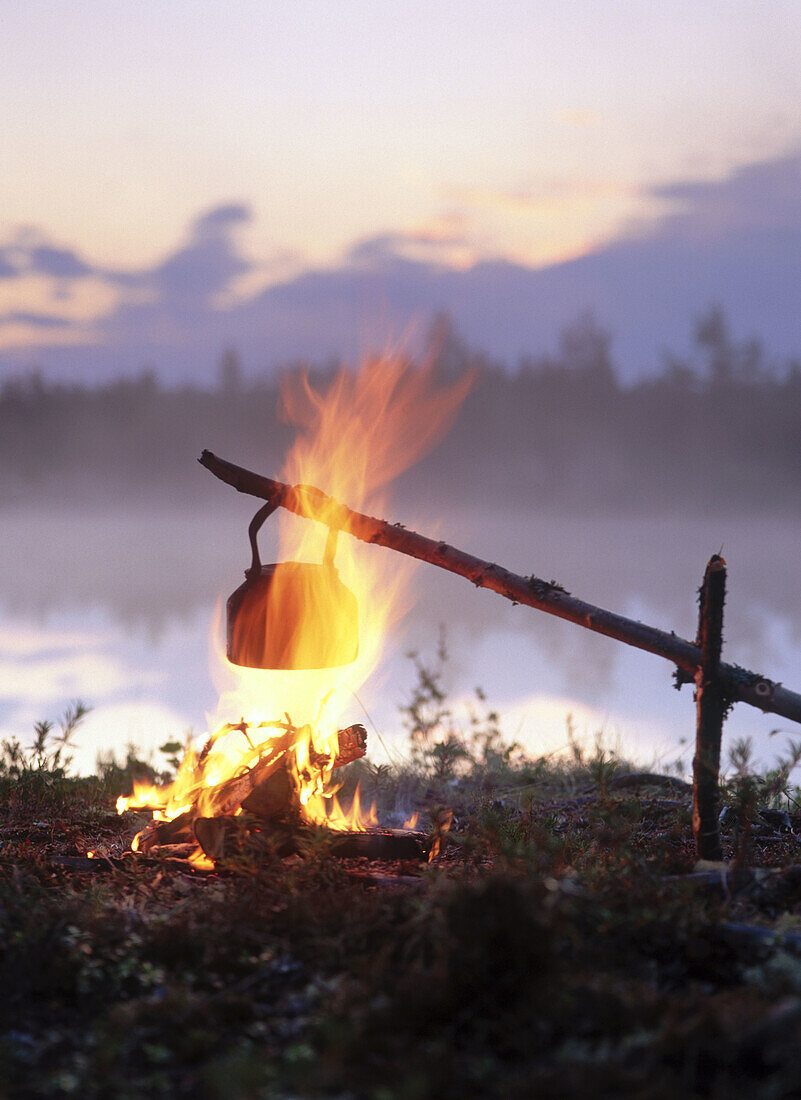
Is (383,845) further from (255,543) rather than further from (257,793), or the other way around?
(255,543)

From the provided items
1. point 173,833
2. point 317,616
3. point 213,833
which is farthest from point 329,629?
point 173,833

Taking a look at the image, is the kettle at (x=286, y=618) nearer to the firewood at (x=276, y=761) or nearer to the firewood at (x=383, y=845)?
the firewood at (x=276, y=761)

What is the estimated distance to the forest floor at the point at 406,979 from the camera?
2.59 metres

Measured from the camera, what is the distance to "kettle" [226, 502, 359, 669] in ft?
14.5

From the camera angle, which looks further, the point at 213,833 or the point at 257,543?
the point at 213,833

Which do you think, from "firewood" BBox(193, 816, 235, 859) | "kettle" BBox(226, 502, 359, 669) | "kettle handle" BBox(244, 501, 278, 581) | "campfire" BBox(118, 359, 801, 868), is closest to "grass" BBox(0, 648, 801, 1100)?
"firewood" BBox(193, 816, 235, 859)

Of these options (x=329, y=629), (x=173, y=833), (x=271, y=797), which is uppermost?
(x=329, y=629)

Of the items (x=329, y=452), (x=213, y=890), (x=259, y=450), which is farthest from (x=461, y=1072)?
(x=259, y=450)

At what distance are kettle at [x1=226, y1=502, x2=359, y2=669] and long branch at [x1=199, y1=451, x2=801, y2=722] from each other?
0.38 metres

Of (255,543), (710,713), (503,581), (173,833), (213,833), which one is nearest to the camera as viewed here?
(255,543)

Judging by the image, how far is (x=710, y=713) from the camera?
4.64 meters

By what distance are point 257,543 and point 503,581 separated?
1.39 metres

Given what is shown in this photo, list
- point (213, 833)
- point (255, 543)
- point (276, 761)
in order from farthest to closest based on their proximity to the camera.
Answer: point (276, 761), point (213, 833), point (255, 543)

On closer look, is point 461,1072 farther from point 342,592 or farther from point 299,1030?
point 342,592
